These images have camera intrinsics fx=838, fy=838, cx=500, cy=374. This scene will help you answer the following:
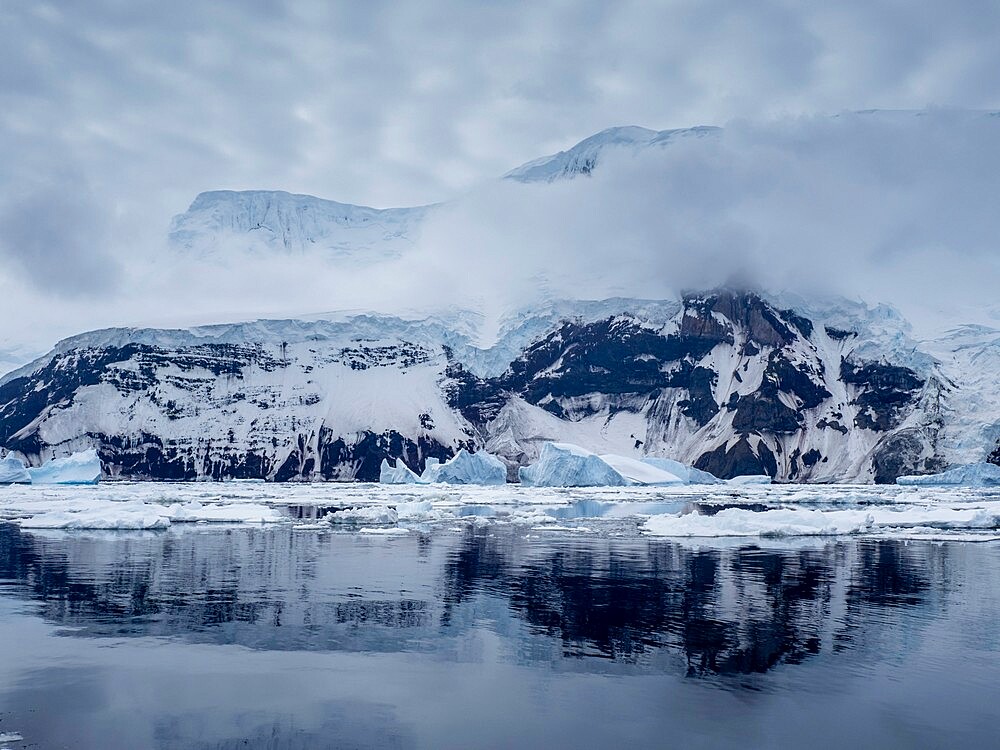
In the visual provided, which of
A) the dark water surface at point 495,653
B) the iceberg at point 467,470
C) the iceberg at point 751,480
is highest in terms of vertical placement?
the dark water surface at point 495,653

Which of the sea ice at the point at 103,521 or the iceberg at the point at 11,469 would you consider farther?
the iceberg at the point at 11,469

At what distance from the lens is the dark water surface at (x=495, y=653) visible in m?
15.1

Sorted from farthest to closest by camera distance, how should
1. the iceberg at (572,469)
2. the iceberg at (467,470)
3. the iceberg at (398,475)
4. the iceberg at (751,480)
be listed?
the iceberg at (751,480)
the iceberg at (398,475)
the iceberg at (467,470)
the iceberg at (572,469)

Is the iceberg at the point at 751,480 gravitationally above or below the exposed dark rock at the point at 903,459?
below

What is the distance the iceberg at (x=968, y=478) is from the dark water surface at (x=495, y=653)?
356 feet

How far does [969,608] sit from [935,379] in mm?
184267

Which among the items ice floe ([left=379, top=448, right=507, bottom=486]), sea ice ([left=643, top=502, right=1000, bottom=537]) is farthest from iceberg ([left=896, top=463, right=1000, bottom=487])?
sea ice ([left=643, top=502, right=1000, bottom=537])

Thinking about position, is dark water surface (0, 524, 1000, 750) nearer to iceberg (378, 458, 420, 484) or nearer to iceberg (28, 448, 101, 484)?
iceberg (28, 448, 101, 484)

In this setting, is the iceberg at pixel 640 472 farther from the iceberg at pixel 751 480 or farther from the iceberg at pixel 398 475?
the iceberg at pixel 398 475

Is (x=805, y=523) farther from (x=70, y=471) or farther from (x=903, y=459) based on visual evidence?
(x=903, y=459)

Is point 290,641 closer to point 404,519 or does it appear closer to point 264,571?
point 264,571

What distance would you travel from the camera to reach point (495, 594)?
28.7 metres

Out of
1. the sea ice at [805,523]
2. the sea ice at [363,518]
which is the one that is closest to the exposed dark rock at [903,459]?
the sea ice at [805,523]

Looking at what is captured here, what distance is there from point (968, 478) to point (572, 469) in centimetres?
6317
